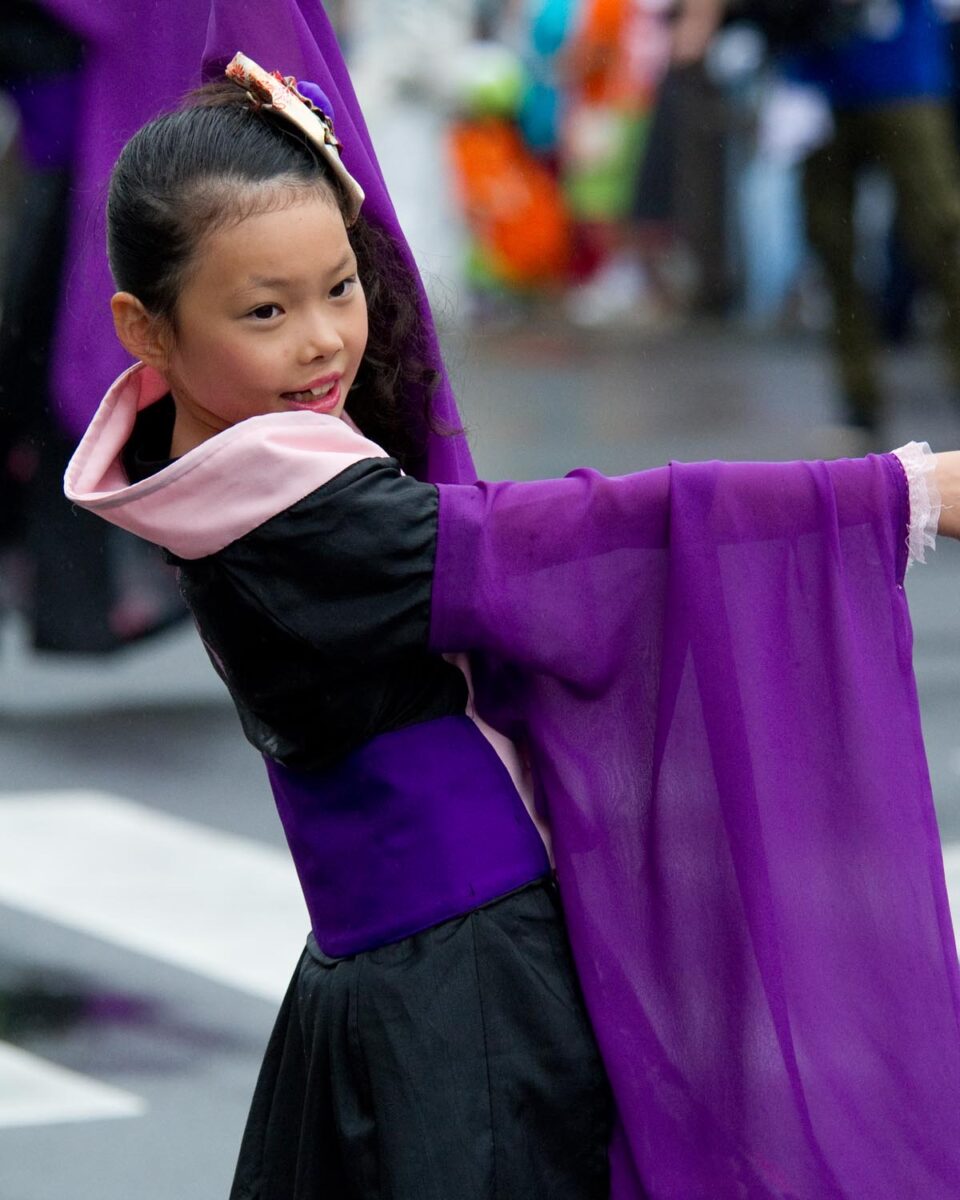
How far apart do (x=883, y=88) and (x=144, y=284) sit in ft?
11.9

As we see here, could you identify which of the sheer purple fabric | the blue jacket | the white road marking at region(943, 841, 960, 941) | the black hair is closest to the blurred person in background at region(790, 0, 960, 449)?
the blue jacket

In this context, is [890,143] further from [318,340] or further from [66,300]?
[318,340]

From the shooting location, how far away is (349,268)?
1.81 metres

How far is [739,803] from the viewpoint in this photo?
179 centimetres

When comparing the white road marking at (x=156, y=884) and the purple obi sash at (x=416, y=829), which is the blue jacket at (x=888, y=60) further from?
the purple obi sash at (x=416, y=829)

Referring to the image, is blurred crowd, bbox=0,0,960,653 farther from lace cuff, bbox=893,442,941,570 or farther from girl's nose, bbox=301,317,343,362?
lace cuff, bbox=893,442,941,570

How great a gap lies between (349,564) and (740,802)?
37cm

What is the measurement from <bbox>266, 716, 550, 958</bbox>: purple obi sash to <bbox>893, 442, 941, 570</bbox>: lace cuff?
0.40 meters

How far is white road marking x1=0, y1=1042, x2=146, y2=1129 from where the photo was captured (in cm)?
310

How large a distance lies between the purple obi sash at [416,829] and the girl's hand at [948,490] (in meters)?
0.43

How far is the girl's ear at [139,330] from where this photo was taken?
6.01 ft

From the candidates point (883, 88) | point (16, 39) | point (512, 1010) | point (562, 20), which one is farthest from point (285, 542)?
point (562, 20)

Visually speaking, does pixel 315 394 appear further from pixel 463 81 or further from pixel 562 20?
pixel 463 81

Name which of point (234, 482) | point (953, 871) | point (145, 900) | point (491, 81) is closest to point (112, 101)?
point (234, 482)
